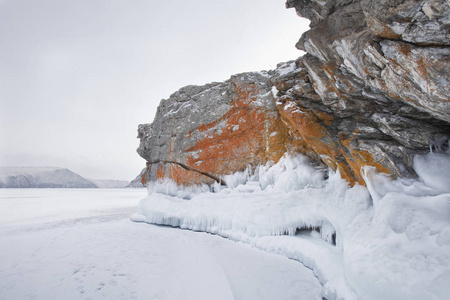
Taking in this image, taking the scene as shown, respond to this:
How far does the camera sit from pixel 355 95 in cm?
549

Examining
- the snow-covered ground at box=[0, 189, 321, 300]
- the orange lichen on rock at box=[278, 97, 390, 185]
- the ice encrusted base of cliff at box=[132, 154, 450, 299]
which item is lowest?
the snow-covered ground at box=[0, 189, 321, 300]

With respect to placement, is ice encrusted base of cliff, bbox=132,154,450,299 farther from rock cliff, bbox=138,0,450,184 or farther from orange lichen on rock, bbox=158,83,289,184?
orange lichen on rock, bbox=158,83,289,184

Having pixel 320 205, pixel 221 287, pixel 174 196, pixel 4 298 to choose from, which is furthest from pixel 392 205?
pixel 174 196

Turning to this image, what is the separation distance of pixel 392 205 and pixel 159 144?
15182mm

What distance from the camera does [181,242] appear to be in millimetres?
9469

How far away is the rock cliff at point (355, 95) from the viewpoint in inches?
123

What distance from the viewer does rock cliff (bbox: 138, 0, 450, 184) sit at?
3121 mm

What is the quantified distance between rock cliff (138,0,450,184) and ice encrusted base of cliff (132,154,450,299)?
2.11 feet

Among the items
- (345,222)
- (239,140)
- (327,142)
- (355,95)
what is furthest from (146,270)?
(239,140)

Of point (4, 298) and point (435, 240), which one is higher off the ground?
point (435, 240)

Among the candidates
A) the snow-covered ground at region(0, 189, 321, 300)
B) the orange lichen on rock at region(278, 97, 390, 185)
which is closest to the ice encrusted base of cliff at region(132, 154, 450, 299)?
the orange lichen on rock at region(278, 97, 390, 185)

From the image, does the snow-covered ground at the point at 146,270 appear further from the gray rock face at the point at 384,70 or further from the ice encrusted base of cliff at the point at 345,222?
the gray rock face at the point at 384,70

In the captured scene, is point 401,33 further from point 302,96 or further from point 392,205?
point 302,96

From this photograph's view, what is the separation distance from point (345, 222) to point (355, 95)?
370 centimetres
